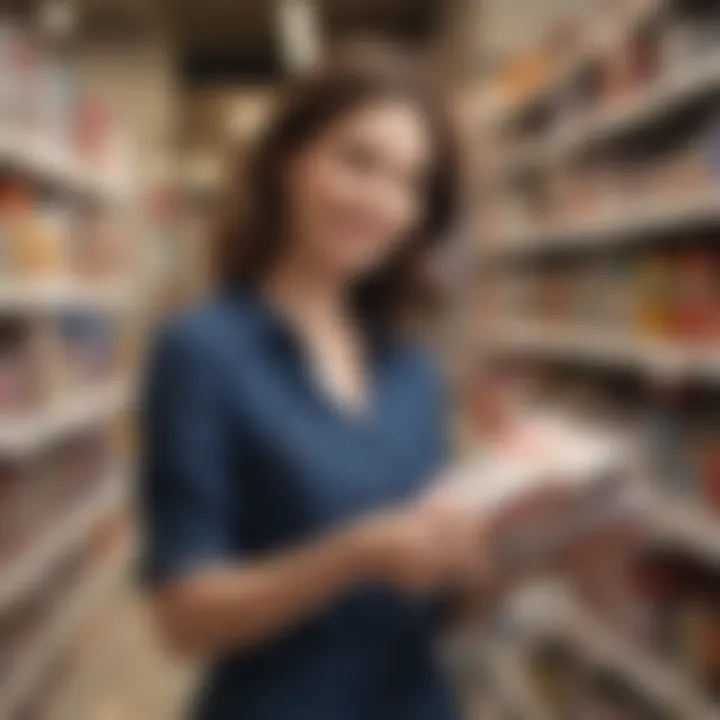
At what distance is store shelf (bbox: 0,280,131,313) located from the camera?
3.68 meters

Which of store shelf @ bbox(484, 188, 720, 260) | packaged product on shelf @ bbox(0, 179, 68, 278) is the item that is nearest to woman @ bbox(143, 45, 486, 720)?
store shelf @ bbox(484, 188, 720, 260)

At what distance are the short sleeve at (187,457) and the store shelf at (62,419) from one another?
2345mm

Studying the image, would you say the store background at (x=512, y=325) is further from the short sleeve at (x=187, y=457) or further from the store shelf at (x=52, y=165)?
the short sleeve at (x=187, y=457)

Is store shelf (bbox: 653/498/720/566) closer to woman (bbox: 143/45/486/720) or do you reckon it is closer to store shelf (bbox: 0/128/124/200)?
woman (bbox: 143/45/486/720)

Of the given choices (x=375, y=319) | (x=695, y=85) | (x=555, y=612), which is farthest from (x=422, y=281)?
(x=555, y=612)

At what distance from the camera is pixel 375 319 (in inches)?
56.4

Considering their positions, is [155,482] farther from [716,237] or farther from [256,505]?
[716,237]

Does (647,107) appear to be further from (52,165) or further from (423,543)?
(423,543)

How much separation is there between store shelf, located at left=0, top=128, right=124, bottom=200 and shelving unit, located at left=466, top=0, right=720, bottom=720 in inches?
58.4

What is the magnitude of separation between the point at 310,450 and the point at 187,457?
0.12 metres

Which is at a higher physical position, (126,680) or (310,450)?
(310,450)

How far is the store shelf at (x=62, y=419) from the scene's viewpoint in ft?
11.7

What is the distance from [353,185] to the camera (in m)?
1.28

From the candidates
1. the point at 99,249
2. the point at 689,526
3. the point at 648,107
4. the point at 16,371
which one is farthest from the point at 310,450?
the point at 99,249
